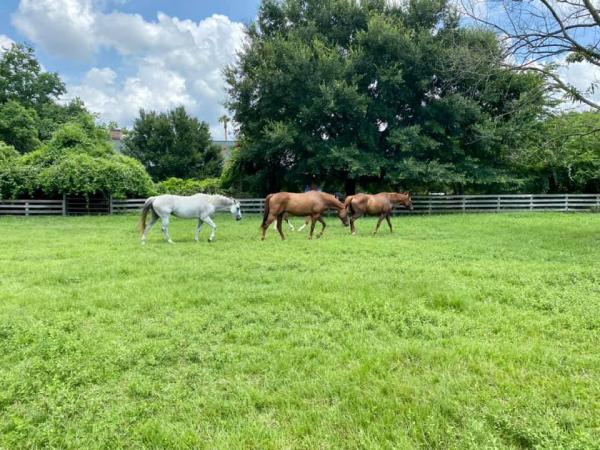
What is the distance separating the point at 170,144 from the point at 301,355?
114 feet

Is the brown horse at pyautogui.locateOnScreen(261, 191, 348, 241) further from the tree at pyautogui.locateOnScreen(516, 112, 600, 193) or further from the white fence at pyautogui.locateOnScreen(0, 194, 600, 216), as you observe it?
the tree at pyautogui.locateOnScreen(516, 112, 600, 193)

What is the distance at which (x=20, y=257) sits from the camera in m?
7.59

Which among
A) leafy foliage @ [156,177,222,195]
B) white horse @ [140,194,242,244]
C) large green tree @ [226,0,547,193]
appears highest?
large green tree @ [226,0,547,193]

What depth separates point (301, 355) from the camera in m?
3.21

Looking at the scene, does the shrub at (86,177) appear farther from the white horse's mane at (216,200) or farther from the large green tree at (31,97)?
the large green tree at (31,97)

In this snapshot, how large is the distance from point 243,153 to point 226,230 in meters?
8.69

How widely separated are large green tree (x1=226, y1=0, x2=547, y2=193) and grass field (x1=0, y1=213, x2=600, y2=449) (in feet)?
42.5

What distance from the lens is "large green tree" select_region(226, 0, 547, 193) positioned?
1820cm

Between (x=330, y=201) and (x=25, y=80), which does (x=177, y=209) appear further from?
(x=25, y=80)

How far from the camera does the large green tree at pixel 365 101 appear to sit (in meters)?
18.2

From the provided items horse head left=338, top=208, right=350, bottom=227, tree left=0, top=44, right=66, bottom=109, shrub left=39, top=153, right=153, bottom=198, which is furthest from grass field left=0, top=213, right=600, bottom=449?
tree left=0, top=44, right=66, bottom=109

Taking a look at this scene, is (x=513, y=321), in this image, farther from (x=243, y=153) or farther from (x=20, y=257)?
(x=243, y=153)

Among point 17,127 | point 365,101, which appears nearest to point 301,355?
point 365,101

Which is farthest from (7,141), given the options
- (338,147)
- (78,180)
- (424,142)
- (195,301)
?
(195,301)
